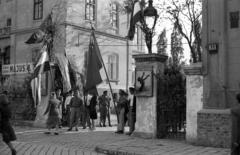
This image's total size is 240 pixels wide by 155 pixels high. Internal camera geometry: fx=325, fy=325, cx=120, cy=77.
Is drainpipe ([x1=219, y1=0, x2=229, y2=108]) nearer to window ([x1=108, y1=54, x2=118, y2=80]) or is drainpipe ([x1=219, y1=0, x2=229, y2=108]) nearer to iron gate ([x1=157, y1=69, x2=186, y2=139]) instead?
iron gate ([x1=157, y1=69, x2=186, y2=139])

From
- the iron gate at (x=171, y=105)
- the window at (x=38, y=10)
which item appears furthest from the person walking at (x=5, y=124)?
the window at (x=38, y=10)

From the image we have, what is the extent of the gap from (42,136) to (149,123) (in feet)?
14.2

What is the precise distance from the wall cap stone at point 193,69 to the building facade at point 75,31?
14.8 m

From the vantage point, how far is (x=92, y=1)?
2809 centimetres

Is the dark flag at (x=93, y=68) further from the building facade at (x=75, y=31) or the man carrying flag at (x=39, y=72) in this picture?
the building facade at (x=75, y=31)

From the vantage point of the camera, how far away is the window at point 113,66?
97.2ft

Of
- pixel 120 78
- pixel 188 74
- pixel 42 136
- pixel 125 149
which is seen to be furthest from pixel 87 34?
pixel 125 149

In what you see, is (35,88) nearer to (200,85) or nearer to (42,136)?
(42,136)

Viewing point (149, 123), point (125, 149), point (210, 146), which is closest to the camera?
point (125, 149)

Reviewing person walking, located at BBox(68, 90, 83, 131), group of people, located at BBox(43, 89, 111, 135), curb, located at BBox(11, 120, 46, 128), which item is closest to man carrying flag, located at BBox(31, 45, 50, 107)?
group of people, located at BBox(43, 89, 111, 135)

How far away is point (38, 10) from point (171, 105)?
757 inches

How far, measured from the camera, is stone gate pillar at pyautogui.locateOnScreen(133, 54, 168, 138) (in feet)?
40.1

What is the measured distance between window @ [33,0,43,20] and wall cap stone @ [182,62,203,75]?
1887 cm

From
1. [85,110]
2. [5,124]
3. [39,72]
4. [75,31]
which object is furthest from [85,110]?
[75,31]
